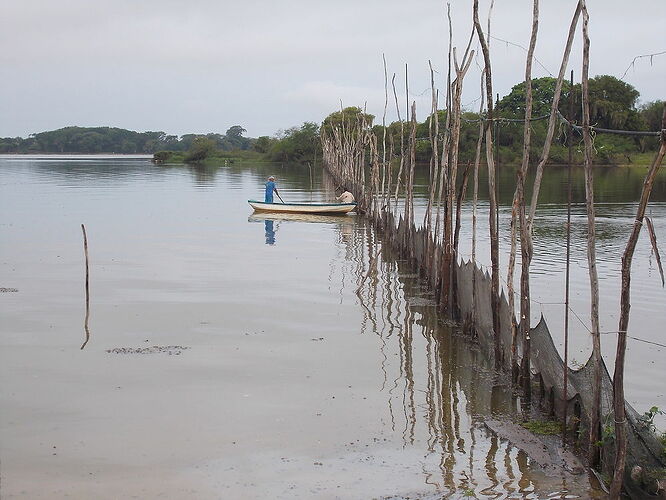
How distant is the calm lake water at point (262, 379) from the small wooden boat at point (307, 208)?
8270 millimetres

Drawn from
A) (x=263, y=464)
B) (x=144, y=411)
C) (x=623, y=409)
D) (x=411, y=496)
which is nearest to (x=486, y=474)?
(x=411, y=496)

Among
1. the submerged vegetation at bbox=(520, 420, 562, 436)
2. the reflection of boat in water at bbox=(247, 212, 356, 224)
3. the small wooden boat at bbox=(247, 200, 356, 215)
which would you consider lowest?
the submerged vegetation at bbox=(520, 420, 562, 436)

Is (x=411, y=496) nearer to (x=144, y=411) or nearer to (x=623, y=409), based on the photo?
(x=623, y=409)

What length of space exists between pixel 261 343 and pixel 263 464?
12.2ft

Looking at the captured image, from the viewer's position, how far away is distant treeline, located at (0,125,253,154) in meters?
165

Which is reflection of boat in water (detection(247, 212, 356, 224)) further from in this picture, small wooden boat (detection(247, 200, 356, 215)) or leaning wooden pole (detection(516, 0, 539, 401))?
leaning wooden pole (detection(516, 0, 539, 401))

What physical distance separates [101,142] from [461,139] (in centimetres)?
12451

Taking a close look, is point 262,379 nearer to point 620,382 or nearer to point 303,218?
point 620,382

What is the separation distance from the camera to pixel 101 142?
166000 millimetres

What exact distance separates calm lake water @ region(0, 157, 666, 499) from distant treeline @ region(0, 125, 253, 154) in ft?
483

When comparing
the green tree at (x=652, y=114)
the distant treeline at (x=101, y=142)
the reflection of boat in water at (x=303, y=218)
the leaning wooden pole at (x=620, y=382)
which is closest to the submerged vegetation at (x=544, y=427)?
the leaning wooden pole at (x=620, y=382)

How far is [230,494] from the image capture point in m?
5.74

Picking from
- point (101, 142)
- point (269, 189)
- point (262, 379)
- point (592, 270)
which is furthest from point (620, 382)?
point (101, 142)

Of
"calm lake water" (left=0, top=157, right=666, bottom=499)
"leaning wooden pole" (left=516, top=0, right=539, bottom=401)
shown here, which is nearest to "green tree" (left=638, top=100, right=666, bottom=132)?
"calm lake water" (left=0, top=157, right=666, bottom=499)
